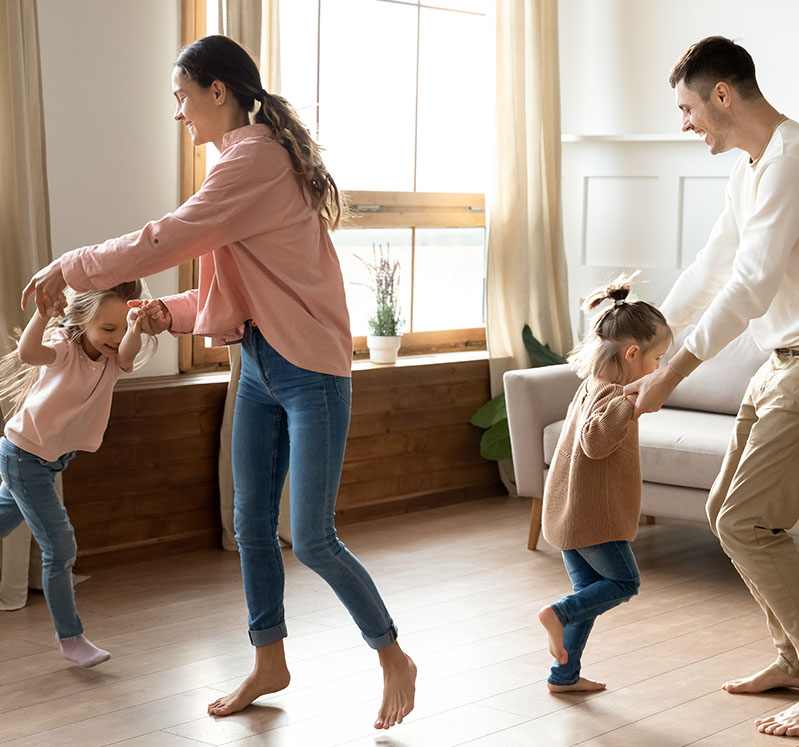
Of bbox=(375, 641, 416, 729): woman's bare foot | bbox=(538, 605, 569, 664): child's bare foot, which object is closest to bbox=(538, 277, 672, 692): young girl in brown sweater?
bbox=(538, 605, 569, 664): child's bare foot

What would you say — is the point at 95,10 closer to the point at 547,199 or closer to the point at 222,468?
the point at 222,468

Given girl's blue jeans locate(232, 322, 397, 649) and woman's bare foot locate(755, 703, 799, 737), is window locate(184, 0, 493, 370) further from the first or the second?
woman's bare foot locate(755, 703, 799, 737)

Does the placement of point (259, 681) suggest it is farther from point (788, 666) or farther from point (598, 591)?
point (788, 666)

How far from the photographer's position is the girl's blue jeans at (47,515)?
299cm

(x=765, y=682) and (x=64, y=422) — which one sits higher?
(x=64, y=422)

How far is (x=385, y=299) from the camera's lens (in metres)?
4.97

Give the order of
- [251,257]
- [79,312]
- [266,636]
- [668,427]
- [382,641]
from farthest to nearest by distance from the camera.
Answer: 1. [668,427]
2. [79,312]
3. [266,636]
4. [382,641]
5. [251,257]

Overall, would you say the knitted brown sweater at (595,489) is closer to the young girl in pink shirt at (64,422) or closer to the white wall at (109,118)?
the young girl in pink shirt at (64,422)

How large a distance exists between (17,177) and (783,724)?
8.37ft

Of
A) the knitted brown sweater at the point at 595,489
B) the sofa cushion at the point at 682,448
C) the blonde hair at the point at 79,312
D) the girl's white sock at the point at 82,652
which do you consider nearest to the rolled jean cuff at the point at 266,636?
the girl's white sock at the point at 82,652

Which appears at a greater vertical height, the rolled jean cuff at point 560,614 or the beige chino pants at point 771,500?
the beige chino pants at point 771,500

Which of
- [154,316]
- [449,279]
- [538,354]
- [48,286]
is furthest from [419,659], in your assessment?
[449,279]

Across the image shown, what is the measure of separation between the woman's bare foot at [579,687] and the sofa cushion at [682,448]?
1138 mm

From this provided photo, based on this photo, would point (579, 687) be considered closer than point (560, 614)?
No
